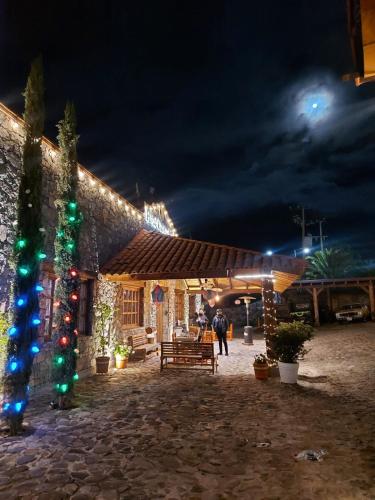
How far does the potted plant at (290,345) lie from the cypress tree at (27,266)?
17.7 ft

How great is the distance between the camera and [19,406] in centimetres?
471

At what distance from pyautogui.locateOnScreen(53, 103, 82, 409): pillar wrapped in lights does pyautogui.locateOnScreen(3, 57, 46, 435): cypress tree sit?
908 mm

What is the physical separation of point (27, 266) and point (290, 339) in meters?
5.91

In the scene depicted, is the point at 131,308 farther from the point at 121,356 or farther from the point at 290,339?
the point at 290,339

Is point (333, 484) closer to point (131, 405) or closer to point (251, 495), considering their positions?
point (251, 495)

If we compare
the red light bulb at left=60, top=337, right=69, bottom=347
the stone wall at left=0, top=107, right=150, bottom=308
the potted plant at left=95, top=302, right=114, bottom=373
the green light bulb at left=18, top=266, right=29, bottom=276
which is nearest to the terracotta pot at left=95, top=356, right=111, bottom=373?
the potted plant at left=95, top=302, right=114, bottom=373

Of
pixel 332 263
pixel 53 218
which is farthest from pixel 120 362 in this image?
pixel 332 263

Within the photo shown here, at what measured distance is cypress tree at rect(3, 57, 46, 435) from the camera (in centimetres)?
481

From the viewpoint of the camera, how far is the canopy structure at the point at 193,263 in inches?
353

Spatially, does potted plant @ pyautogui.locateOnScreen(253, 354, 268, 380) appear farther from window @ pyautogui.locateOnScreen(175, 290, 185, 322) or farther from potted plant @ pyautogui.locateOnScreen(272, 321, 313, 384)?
window @ pyautogui.locateOnScreen(175, 290, 185, 322)

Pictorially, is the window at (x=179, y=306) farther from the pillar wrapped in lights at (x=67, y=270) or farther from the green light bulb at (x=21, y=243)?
the green light bulb at (x=21, y=243)

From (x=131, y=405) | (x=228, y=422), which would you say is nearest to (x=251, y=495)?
(x=228, y=422)

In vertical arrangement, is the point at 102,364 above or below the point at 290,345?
below

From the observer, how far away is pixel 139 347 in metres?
11.3
